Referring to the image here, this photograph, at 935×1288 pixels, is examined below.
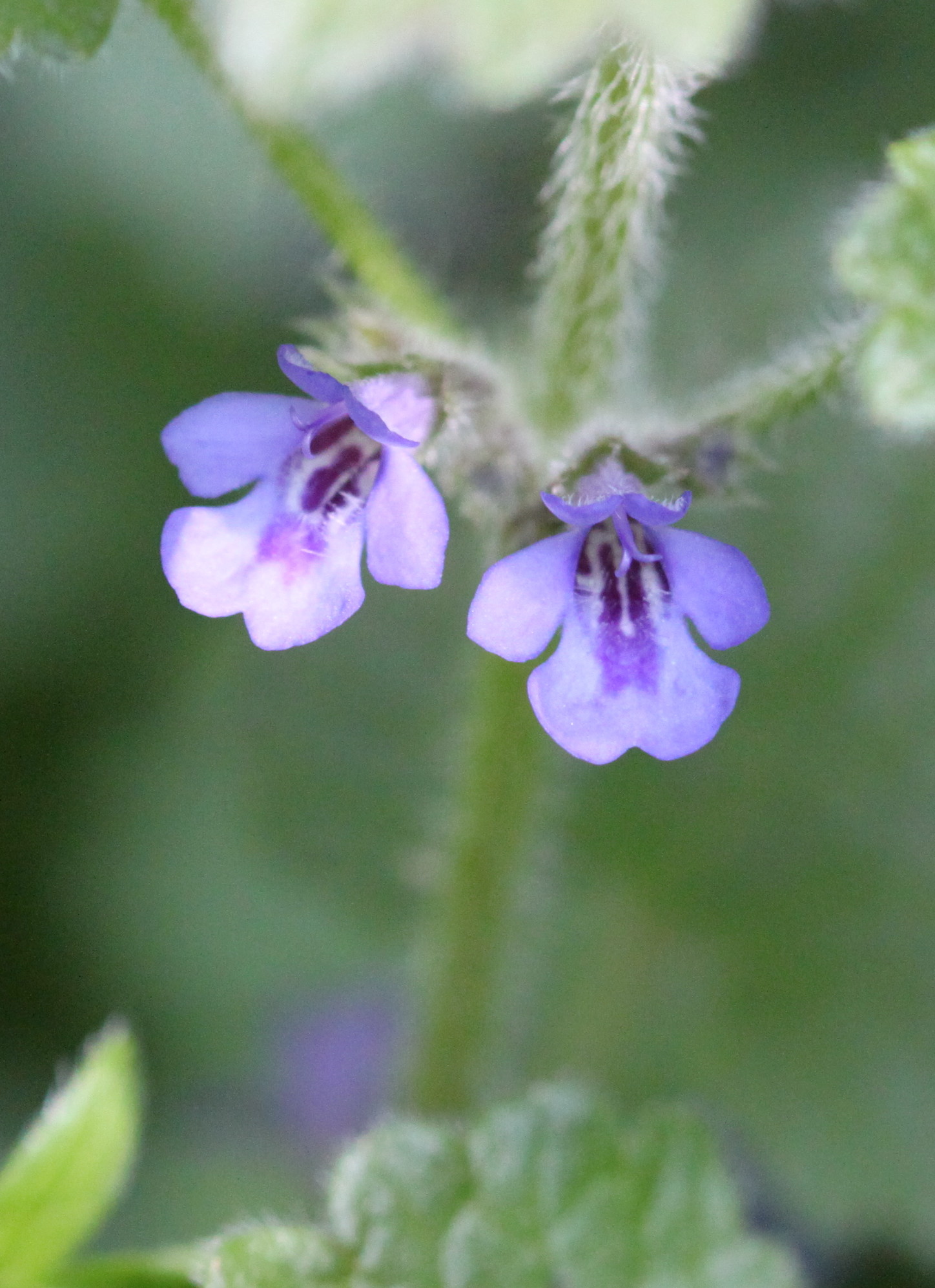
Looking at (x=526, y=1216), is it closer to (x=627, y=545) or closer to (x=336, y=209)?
(x=627, y=545)

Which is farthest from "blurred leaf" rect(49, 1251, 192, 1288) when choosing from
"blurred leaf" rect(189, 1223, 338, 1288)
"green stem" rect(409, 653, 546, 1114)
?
"green stem" rect(409, 653, 546, 1114)

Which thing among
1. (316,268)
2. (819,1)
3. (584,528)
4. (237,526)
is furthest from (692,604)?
(819,1)

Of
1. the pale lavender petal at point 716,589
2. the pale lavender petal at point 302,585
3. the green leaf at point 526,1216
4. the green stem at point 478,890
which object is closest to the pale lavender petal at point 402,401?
the pale lavender petal at point 302,585

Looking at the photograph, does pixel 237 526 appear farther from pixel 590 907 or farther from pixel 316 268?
pixel 590 907

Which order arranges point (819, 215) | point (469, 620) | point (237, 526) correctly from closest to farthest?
point (469, 620)
point (237, 526)
point (819, 215)

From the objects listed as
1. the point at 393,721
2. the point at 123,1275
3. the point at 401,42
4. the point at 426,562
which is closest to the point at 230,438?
the point at 426,562

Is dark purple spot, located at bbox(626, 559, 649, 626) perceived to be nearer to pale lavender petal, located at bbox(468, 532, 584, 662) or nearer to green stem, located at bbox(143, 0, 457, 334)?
pale lavender petal, located at bbox(468, 532, 584, 662)

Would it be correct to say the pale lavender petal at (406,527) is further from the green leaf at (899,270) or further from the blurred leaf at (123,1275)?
the blurred leaf at (123,1275)

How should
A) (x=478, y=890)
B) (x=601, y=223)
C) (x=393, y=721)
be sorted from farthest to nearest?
(x=393, y=721) < (x=478, y=890) < (x=601, y=223)
